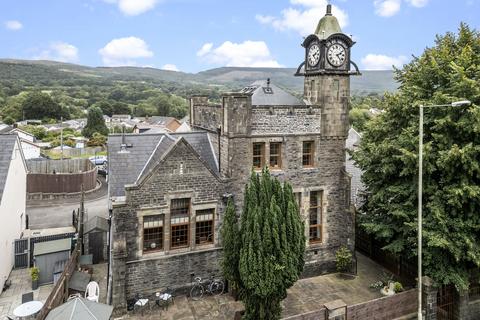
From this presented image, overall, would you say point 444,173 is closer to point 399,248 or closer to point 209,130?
point 399,248

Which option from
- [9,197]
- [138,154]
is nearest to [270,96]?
[138,154]

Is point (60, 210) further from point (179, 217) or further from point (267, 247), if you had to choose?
point (267, 247)

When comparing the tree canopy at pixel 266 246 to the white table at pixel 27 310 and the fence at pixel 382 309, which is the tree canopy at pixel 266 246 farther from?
the white table at pixel 27 310

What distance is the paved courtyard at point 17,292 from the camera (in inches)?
676

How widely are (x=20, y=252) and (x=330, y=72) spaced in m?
20.2

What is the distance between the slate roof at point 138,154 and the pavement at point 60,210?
14612mm

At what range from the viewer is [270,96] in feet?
63.5

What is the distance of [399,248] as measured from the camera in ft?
56.3

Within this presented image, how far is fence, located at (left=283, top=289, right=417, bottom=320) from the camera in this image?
14.3m

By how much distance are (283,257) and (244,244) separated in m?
1.43

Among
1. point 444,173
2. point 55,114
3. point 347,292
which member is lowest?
point 347,292

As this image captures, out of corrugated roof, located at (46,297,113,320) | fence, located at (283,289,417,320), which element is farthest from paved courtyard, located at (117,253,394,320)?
corrugated roof, located at (46,297,113,320)

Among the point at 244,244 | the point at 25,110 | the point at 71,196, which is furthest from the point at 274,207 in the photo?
the point at 25,110

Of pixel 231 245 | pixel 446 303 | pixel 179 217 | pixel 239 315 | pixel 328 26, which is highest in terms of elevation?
pixel 328 26
